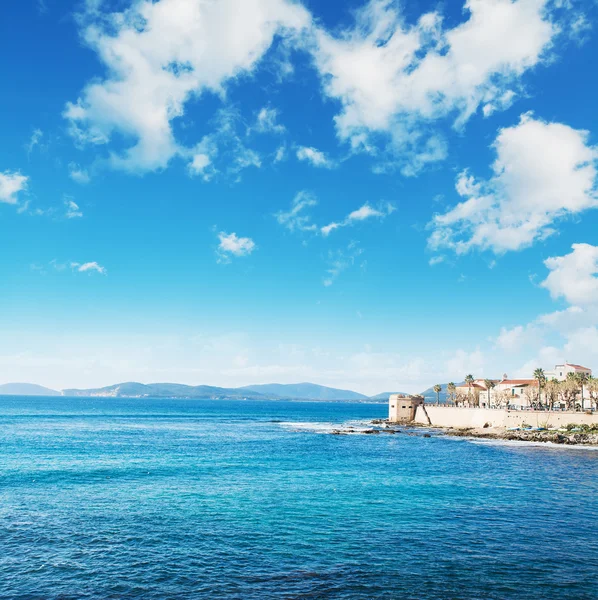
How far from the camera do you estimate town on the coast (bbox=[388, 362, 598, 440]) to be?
112131mm

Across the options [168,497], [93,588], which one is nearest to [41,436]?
[168,497]

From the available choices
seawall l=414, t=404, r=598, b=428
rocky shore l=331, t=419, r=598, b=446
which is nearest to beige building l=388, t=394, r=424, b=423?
seawall l=414, t=404, r=598, b=428

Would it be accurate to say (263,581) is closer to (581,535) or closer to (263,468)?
(581,535)

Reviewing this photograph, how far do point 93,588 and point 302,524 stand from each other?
52.4ft

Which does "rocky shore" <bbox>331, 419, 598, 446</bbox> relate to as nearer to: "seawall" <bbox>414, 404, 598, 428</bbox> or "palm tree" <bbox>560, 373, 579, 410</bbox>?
"seawall" <bbox>414, 404, 598, 428</bbox>

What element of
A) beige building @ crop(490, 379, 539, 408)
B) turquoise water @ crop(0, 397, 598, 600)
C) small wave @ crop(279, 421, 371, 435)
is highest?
beige building @ crop(490, 379, 539, 408)

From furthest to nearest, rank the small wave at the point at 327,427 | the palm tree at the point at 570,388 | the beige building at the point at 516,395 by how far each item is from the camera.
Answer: the beige building at the point at 516,395 → the small wave at the point at 327,427 → the palm tree at the point at 570,388

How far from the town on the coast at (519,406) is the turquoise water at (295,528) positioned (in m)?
47.7

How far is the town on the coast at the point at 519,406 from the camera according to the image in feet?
368

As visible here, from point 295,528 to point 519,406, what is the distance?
134658 mm

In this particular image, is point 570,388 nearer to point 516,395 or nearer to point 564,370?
point 516,395

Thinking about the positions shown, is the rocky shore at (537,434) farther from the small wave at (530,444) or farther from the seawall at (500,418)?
the seawall at (500,418)

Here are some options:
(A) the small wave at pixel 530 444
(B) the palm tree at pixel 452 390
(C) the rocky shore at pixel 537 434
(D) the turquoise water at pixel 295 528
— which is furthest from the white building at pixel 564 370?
(D) the turquoise water at pixel 295 528

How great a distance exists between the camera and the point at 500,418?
119 metres
